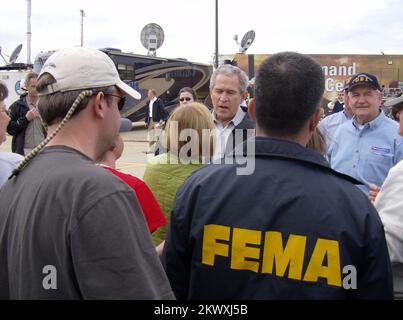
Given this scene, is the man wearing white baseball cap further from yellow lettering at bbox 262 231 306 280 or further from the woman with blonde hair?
the woman with blonde hair

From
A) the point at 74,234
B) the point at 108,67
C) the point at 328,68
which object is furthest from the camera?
the point at 328,68

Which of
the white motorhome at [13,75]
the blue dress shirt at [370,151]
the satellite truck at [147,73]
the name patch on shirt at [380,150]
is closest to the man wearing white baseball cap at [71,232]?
the blue dress shirt at [370,151]

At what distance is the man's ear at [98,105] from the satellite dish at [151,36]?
942 inches

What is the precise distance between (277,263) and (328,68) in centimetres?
4145

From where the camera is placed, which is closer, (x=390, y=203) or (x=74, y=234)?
(x=74, y=234)

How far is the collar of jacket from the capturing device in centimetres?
167

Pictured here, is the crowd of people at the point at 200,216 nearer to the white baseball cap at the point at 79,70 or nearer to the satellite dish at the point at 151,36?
the white baseball cap at the point at 79,70

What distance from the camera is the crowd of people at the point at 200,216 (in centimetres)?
130

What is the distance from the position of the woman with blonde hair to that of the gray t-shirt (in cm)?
162

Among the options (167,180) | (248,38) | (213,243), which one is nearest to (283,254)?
(213,243)

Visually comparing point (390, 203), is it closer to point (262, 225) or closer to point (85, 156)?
point (262, 225)

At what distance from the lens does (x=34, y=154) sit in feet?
4.95

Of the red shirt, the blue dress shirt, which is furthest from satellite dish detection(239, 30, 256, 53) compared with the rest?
the red shirt
